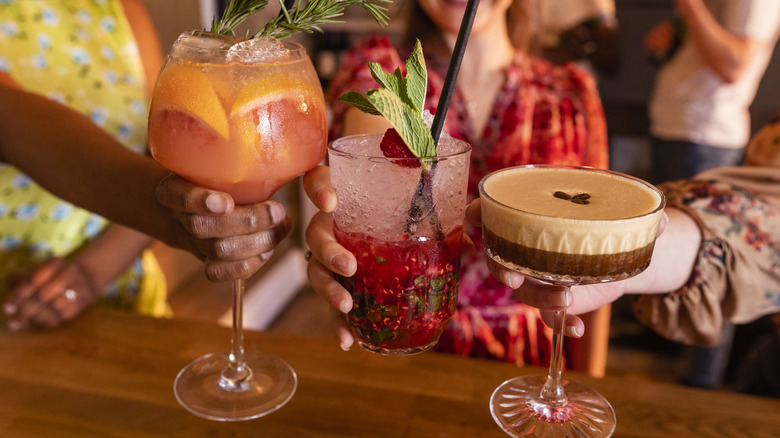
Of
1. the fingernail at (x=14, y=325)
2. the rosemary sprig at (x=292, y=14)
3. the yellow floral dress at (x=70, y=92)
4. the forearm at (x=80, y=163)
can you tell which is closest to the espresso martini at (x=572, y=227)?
the rosemary sprig at (x=292, y=14)

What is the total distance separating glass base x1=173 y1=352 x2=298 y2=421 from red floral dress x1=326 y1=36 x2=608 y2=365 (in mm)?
738

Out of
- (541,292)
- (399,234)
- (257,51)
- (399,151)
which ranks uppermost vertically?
(257,51)

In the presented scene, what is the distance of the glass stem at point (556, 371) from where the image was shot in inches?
37.1

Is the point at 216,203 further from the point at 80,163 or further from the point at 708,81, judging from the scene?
the point at 708,81

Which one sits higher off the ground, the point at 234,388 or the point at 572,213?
the point at 572,213

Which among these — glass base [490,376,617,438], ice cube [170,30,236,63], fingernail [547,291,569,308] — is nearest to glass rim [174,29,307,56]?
ice cube [170,30,236,63]

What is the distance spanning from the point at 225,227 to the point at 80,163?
1.57 feet

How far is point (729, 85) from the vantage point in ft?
9.46

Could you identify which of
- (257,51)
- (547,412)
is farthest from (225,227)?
(547,412)

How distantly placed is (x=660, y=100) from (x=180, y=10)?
8.10 ft

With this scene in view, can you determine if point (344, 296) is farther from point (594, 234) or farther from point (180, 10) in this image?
point (180, 10)

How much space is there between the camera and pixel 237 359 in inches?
42.9

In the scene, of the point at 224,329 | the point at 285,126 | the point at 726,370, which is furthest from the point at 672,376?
the point at 285,126

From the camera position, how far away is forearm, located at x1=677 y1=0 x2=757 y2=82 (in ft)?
8.96
